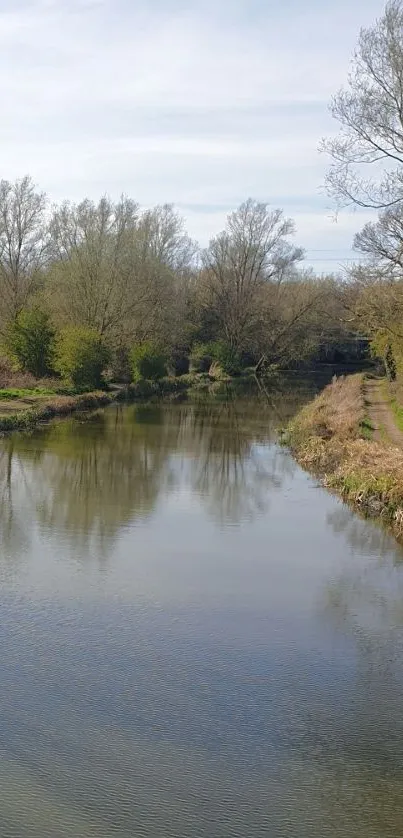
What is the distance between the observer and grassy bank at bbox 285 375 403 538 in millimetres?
14609

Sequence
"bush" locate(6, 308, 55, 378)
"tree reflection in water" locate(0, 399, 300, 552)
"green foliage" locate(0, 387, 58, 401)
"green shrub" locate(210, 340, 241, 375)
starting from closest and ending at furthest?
"tree reflection in water" locate(0, 399, 300, 552)
"green foliage" locate(0, 387, 58, 401)
"bush" locate(6, 308, 55, 378)
"green shrub" locate(210, 340, 241, 375)

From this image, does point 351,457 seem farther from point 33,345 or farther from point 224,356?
point 224,356

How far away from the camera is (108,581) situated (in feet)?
34.2

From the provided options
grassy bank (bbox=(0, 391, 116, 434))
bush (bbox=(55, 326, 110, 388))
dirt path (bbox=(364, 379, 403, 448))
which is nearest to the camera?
dirt path (bbox=(364, 379, 403, 448))

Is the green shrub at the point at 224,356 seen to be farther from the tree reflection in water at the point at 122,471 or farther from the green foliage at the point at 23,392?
the tree reflection in water at the point at 122,471

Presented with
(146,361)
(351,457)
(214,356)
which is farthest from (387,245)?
(214,356)

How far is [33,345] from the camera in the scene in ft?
105

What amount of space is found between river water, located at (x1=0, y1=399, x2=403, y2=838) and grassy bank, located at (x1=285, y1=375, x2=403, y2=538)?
49cm

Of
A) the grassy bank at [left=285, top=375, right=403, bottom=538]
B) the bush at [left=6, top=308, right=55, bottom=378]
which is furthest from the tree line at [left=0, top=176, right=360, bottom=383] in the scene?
the grassy bank at [left=285, top=375, right=403, bottom=538]

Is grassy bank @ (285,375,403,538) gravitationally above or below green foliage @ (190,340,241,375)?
below

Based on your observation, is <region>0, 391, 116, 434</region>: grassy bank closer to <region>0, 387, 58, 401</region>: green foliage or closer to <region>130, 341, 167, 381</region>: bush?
<region>0, 387, 58, 401</region>: green foliage

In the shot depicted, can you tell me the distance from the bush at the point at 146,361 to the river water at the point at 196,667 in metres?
21.5

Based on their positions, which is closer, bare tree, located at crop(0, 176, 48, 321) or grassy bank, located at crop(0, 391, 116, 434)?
grassy bank, located at crop(0, 391, 116, 434)

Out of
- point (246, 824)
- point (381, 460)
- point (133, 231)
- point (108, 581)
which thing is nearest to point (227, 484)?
point (381, 460)
